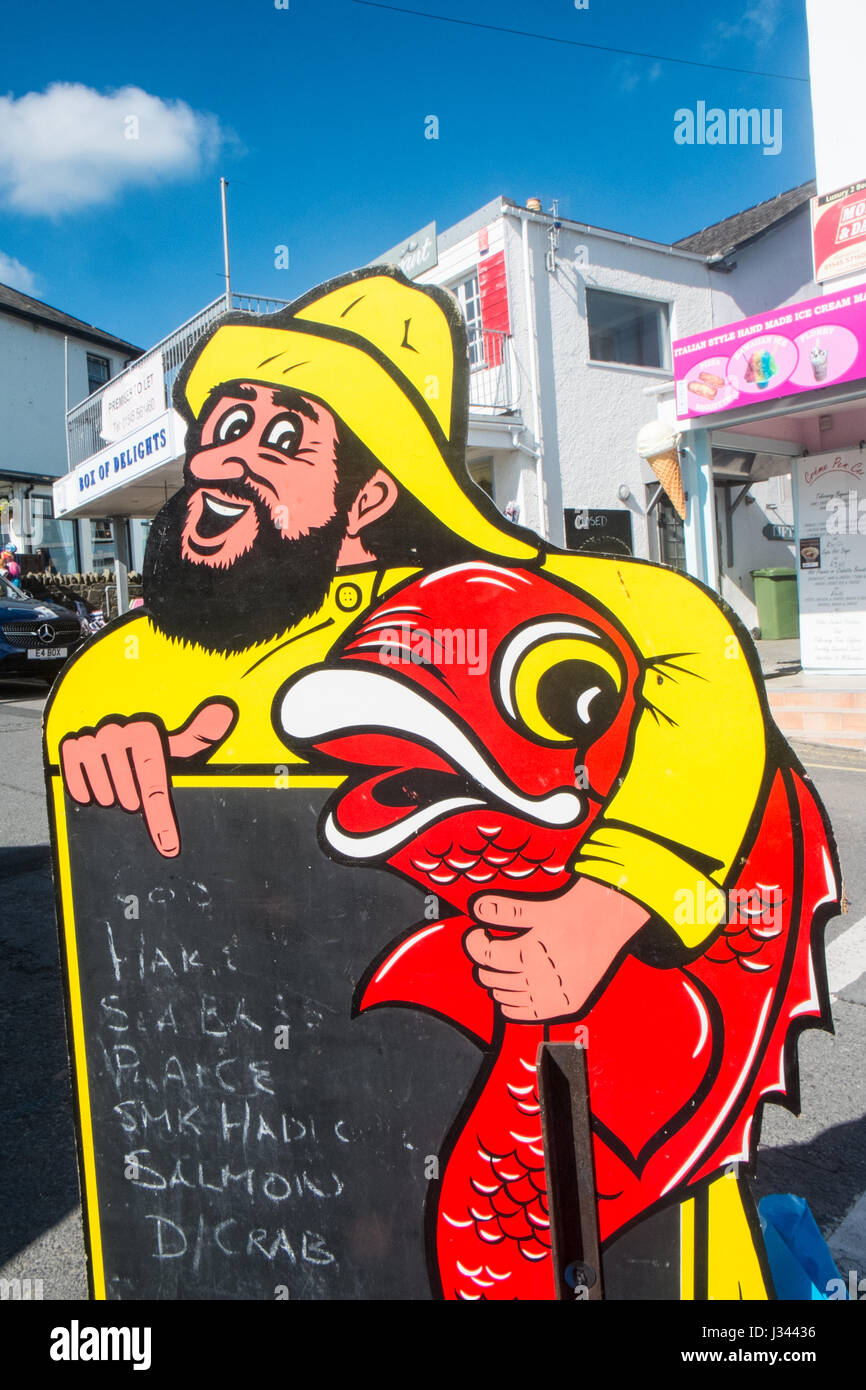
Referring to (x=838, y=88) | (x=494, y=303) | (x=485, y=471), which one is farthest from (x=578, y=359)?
(x=838, y=88)

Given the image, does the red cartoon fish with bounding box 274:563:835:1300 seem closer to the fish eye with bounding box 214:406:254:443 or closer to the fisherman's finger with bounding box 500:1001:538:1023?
the fisherman's finger with bounding box 500:1001:538:1023

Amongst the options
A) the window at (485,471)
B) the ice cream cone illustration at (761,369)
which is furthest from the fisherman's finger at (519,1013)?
the window at (485,471)

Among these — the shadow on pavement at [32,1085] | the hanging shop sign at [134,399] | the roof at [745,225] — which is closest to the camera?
the shadow on pavement at [32,1085]

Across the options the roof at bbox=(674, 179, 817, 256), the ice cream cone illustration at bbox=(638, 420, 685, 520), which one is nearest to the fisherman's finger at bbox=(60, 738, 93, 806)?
the ice cream cone illustration at bbox=(638, 420, 685, 520)

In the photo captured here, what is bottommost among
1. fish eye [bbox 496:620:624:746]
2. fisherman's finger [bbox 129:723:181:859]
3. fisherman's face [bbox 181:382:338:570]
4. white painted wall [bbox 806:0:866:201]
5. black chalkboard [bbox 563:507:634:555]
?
fisherman's finger [bbox 129:723:181:859]

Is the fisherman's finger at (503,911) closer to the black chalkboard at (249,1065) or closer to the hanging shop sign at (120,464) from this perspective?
the black chalkboard at (249,1065)

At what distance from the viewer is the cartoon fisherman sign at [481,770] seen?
4.75ft

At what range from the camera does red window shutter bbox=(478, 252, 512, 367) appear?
1448 cm

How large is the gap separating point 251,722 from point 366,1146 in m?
0.77

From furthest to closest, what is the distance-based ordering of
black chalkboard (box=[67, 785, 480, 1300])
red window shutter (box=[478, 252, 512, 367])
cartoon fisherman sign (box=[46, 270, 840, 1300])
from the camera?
1. red window shutter (box=[478, 252, 512, 367])
2. black chalkboard (box=[67, 785, 480, 1300])
3. cartoon fisherman sign (box=[46, 270, 840, 1300])

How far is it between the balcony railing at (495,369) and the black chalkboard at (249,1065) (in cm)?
1368

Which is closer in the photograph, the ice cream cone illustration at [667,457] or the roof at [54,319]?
the ice cream cone illustration at [667,457]

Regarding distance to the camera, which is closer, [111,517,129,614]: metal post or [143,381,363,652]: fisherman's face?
[143,381,363,652]: fisherman's face

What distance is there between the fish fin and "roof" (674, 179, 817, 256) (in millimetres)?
18614
